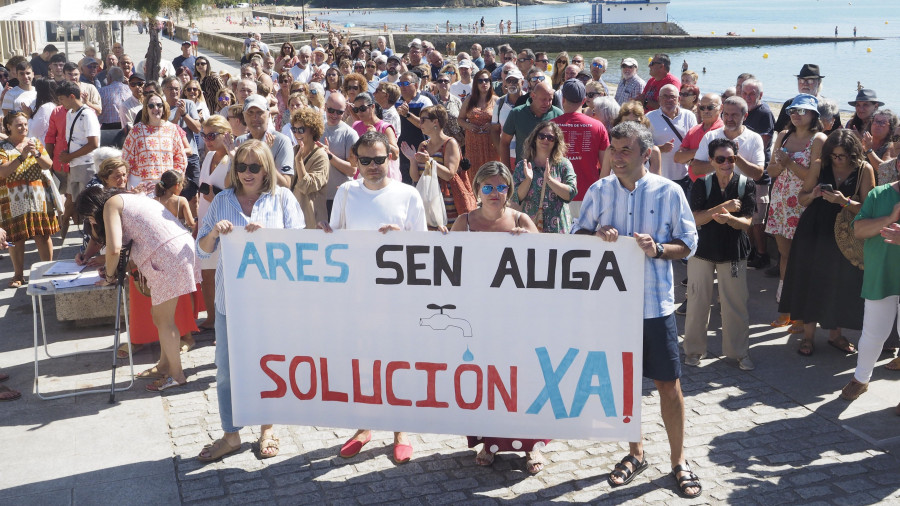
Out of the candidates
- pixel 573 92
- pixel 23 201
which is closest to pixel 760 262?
pixel 573 92

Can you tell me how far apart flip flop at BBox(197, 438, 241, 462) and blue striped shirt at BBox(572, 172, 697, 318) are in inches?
100

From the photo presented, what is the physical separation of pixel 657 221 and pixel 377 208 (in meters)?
1.58

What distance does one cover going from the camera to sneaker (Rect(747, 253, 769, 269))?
9.08m

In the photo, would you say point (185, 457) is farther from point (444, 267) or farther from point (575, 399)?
point (575, 399)

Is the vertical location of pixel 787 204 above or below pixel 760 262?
above

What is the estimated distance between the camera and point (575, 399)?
4.80 meters

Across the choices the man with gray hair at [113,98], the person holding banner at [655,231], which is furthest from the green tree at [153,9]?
the person holding banner at [655,231]

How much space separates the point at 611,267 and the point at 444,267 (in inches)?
34.7

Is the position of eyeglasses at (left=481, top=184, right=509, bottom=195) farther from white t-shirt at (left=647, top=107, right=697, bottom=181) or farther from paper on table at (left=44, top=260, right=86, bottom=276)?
white t-shirt at (left=647, top=107, right=697, bottom=181)

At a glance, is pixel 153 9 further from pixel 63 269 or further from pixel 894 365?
pixel 894 365

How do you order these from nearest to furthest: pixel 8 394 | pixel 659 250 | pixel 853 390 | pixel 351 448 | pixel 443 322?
1. pixel 659 250
2. pixel 443 322
3. pixel 351 448
4. pixel 853 390
5. pixel 8 394

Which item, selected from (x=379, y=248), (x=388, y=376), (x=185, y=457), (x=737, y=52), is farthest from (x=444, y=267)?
(x=737, y=52)

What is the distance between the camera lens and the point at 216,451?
528 centimetres

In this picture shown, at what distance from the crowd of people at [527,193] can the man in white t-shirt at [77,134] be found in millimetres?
23
